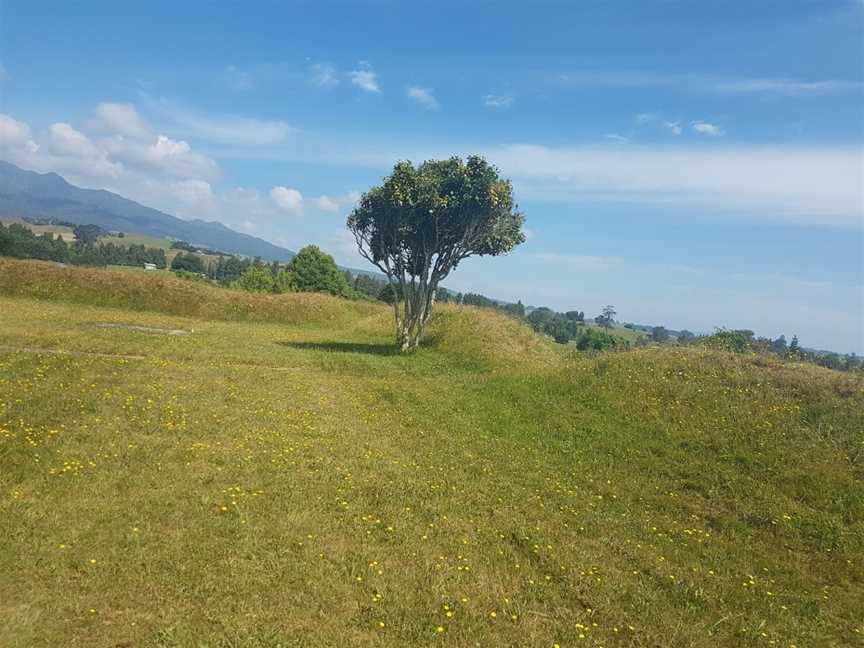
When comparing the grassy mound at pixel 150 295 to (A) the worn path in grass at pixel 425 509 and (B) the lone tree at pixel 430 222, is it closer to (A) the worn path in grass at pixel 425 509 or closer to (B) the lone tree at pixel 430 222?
(B) the lone tree at pixel 430 222

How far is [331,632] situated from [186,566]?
7.74 feet

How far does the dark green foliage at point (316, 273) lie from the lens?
3265 inches

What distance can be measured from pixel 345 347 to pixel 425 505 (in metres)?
21.4

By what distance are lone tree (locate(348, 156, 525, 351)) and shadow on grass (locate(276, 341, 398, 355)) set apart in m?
1.32

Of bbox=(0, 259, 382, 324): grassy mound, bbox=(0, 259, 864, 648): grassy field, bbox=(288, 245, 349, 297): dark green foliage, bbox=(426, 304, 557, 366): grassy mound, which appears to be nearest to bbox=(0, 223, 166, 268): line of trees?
bbox=(0, 259, 382, 324): grassy mound

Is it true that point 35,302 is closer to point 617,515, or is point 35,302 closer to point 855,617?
point 617,515

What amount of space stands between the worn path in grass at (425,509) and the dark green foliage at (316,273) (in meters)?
65.6

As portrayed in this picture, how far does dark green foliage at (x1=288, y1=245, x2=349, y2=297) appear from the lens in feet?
272

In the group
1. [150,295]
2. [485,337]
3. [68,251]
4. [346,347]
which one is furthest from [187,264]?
[485,337]

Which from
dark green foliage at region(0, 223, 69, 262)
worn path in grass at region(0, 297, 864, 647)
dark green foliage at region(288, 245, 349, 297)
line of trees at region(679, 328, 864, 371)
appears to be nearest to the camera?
worn path in grass at region(0, 297, 864, 647)

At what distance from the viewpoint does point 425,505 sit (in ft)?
31.3

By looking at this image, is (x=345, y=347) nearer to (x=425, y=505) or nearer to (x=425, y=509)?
(x=425, y=505)

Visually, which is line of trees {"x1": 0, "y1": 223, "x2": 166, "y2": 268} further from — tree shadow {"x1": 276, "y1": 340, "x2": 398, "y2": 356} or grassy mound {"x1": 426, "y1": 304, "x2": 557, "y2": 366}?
grassy mound {"x1": 426, "y1": 304, "x2": 557, "y2": 366}

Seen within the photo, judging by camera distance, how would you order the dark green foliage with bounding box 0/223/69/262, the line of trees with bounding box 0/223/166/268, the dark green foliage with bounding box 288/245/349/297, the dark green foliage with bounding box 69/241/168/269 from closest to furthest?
the dark green foliage with bounding box 0/223/69/262 → the dark green foliage with bounding box 288/245/349/297 → the line of trees with bounding box 0/223/166/268 → the dark green foliage with bounding box 69/241/168/269
